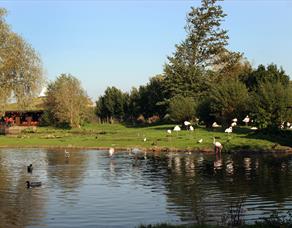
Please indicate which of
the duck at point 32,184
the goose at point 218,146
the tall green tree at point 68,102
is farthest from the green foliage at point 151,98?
the duck at point 32,184

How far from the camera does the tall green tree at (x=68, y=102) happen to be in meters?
90.9

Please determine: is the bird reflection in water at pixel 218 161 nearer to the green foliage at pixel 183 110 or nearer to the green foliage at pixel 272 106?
the green foliage at pixel 272 106

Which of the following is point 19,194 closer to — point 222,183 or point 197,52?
point 222,183

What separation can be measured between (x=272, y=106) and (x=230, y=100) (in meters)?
10.8

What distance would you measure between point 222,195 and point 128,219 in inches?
252

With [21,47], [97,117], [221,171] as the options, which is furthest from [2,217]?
[97,117]

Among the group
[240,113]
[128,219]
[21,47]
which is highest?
[21,47]

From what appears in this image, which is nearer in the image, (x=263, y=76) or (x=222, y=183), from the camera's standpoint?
(x=222, y=183)

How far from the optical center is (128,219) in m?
19.7

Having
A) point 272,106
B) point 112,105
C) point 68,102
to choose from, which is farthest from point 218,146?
point 112,105

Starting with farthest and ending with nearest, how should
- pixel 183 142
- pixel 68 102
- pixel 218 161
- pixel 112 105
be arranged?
pixel 112 105 < pixel 68 102 < pixel 183 142 < pixel 218 161

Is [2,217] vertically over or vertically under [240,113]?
under

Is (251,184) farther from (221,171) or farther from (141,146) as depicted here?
(141,146)

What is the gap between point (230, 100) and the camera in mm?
66875
